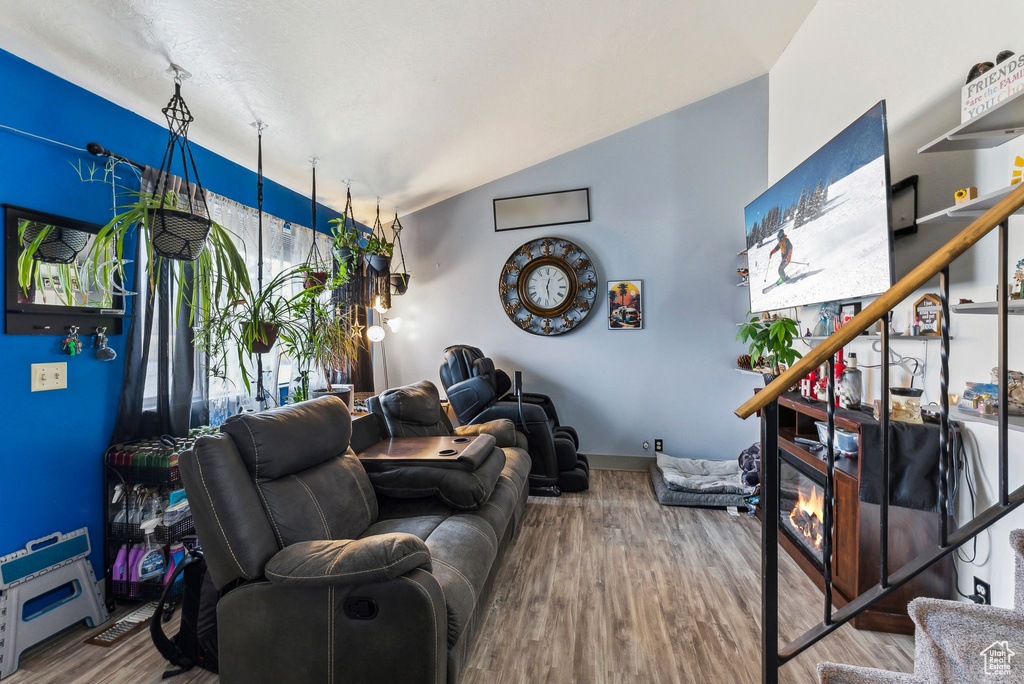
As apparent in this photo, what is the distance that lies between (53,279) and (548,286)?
11.1 ft

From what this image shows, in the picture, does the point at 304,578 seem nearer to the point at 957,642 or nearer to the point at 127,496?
the point at 127,496

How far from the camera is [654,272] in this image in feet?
13.2

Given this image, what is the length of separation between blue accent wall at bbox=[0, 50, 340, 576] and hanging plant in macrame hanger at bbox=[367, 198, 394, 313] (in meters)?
1.58

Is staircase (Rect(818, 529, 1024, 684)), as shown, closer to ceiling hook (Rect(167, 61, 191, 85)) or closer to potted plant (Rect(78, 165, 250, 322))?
potted plant (Rect(78, 165, 250, 322))

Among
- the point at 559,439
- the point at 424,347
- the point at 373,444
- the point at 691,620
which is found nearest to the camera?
the point at 691,620

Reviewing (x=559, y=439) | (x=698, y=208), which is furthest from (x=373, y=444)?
(x=698, y=208)

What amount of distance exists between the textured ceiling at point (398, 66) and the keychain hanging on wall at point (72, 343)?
0.97m

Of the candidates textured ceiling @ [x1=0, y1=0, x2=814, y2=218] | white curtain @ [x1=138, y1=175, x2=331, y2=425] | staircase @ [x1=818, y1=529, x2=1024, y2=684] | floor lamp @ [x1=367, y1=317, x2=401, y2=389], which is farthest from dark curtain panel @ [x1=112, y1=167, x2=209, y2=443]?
staircase @ [x1=818, y1=529, x2=1024, y2=684]

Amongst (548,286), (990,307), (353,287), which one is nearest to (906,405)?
(990,307)

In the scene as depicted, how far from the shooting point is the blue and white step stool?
1654mm

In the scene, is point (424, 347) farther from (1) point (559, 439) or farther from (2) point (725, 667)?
(2) point (725, 667)

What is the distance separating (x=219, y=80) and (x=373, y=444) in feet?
6.52

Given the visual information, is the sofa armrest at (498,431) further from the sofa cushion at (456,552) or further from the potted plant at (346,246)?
the potted plant at (346,246)

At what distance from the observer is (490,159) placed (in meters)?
3.88
